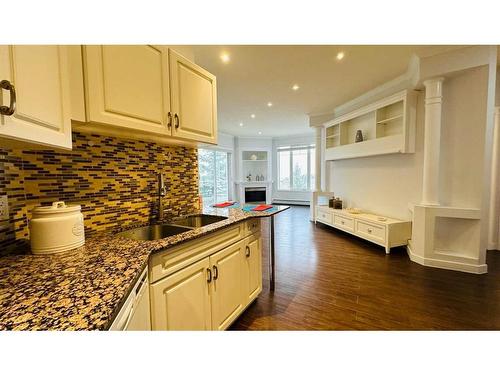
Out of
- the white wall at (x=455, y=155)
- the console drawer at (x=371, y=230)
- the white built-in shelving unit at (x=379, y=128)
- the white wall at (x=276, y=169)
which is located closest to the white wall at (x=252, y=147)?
the white wall at (x=276, y=169)

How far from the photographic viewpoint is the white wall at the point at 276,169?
8.20 metres

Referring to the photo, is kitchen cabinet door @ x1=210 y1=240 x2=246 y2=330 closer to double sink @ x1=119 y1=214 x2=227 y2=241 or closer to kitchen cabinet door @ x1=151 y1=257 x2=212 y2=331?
kitchen cabinet door @ x1=151 y1=257 x2=212 y2=331

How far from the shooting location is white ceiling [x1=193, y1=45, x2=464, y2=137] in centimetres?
259

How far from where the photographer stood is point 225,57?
2717mm

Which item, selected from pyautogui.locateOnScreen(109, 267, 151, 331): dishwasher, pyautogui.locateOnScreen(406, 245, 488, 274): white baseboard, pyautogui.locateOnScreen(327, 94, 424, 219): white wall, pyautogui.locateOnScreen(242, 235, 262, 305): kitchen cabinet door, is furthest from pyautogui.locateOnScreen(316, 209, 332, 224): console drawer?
pyautogui.locateOnScreen(109, 267, 151, 331): dishwasher

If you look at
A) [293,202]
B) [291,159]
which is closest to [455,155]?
[291,159]

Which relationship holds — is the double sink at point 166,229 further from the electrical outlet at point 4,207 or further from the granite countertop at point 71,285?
the electrical outlet at point 4,207

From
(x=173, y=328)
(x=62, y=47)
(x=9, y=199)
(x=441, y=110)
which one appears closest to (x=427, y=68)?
(x=441, y=110)

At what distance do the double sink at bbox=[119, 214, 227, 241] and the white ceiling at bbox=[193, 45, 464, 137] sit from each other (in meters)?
1.93

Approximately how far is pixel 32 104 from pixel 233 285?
1.49m

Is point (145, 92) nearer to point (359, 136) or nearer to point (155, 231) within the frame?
point (155, 231)

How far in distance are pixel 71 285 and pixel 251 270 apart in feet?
4.55

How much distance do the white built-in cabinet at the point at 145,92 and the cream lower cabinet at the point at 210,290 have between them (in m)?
0.89
